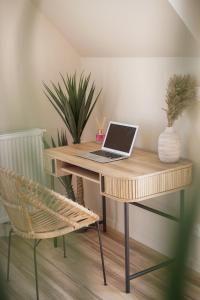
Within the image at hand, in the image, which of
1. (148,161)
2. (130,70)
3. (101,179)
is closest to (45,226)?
(101,179)

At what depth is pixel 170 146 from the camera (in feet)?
7.09

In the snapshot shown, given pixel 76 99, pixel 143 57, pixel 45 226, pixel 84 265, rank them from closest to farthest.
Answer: pixel 84 265 < pixel 45 226 < pixel 143 57 < pixel 76 99

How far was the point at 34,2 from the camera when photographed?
0.86ft

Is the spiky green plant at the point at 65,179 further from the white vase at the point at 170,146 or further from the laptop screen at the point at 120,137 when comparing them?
the white vase at the point at 170,146

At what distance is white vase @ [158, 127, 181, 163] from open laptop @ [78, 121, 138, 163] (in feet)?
0.80

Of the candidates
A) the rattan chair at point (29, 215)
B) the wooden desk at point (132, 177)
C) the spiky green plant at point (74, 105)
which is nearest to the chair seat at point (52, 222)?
the rattan chair at point (29, 215)

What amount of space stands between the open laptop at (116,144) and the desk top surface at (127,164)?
0.05 metres

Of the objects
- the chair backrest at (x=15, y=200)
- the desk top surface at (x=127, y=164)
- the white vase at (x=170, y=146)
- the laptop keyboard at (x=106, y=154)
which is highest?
the white vase at (x=170, y=146)

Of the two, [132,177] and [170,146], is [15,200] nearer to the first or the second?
[132,177]

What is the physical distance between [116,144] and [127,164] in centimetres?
28

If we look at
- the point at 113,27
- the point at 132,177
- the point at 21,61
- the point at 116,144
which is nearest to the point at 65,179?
the point at 116,144

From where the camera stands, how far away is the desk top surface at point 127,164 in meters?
2.08

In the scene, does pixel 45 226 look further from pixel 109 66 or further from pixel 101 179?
pixel 109 66

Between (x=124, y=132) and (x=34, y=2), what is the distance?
88.0 inches
